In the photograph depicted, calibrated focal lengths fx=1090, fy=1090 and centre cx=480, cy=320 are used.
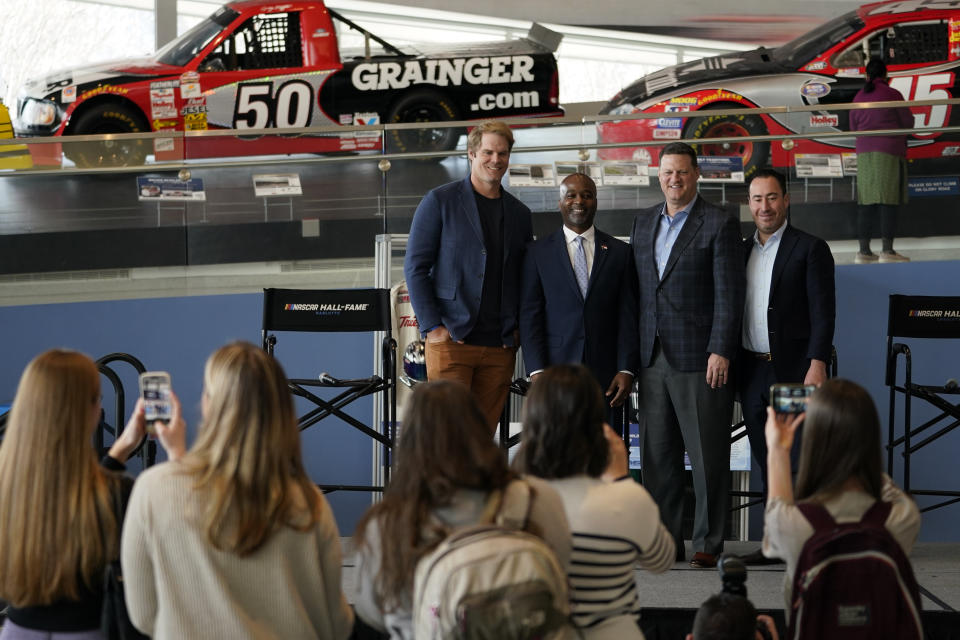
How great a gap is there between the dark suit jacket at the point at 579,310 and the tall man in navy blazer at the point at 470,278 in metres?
0.09

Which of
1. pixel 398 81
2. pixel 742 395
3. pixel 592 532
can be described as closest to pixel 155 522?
pixel 592 532

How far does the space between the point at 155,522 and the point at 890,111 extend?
4512 millimetres

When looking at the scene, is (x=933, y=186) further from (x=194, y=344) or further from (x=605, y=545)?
(x=605, y=545)

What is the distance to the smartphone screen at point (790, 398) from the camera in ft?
7.99

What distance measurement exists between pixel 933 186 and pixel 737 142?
3.21 feet

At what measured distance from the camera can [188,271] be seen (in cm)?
570

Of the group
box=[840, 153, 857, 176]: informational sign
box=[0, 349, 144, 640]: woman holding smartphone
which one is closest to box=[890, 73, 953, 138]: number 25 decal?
box=[840, 153, 857, 176]: informational sign

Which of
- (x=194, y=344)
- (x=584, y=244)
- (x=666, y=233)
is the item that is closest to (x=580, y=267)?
(x=584, y=244)

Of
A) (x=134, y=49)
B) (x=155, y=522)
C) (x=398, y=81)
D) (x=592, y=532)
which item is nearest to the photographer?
(x=155, y=522)

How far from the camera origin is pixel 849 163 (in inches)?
208

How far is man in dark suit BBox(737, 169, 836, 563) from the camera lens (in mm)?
3973

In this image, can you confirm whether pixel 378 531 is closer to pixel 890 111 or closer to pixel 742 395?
pixel 742 395

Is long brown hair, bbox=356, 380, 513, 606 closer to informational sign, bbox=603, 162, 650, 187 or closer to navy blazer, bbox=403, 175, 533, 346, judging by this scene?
navy blazer, bbox=403, 175, 533, 346

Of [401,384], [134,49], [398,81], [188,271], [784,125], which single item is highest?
[134,49]
